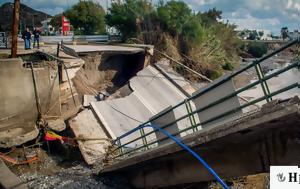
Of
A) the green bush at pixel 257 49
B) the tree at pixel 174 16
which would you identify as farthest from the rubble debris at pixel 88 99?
the green bush at pixel 257 49

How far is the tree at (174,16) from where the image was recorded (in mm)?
22891

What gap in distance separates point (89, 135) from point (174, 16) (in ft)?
46.4

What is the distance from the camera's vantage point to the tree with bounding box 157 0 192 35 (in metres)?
22.9

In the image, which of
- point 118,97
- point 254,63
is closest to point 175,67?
point 118,97

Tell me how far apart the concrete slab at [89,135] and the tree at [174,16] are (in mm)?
11756

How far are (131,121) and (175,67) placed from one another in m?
7.65

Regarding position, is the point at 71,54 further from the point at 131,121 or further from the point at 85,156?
the point at 85,156

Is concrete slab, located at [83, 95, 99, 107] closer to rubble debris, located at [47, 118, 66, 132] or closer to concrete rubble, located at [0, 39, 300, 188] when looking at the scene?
concrete rubble, located at [0, 39, 300, 188]

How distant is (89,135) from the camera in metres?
11.6

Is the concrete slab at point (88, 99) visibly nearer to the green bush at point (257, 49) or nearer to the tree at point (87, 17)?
the tree at point (87, 17)

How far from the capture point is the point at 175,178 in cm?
607

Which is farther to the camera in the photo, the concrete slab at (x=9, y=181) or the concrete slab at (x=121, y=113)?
the concrete slab at (x=121, y=113)

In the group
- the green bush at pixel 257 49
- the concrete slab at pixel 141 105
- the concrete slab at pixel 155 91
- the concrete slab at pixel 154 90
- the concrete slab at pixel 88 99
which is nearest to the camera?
the concrete slab at pixel 141 105

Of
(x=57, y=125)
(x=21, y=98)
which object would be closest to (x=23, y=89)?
(x=21, y=98)
